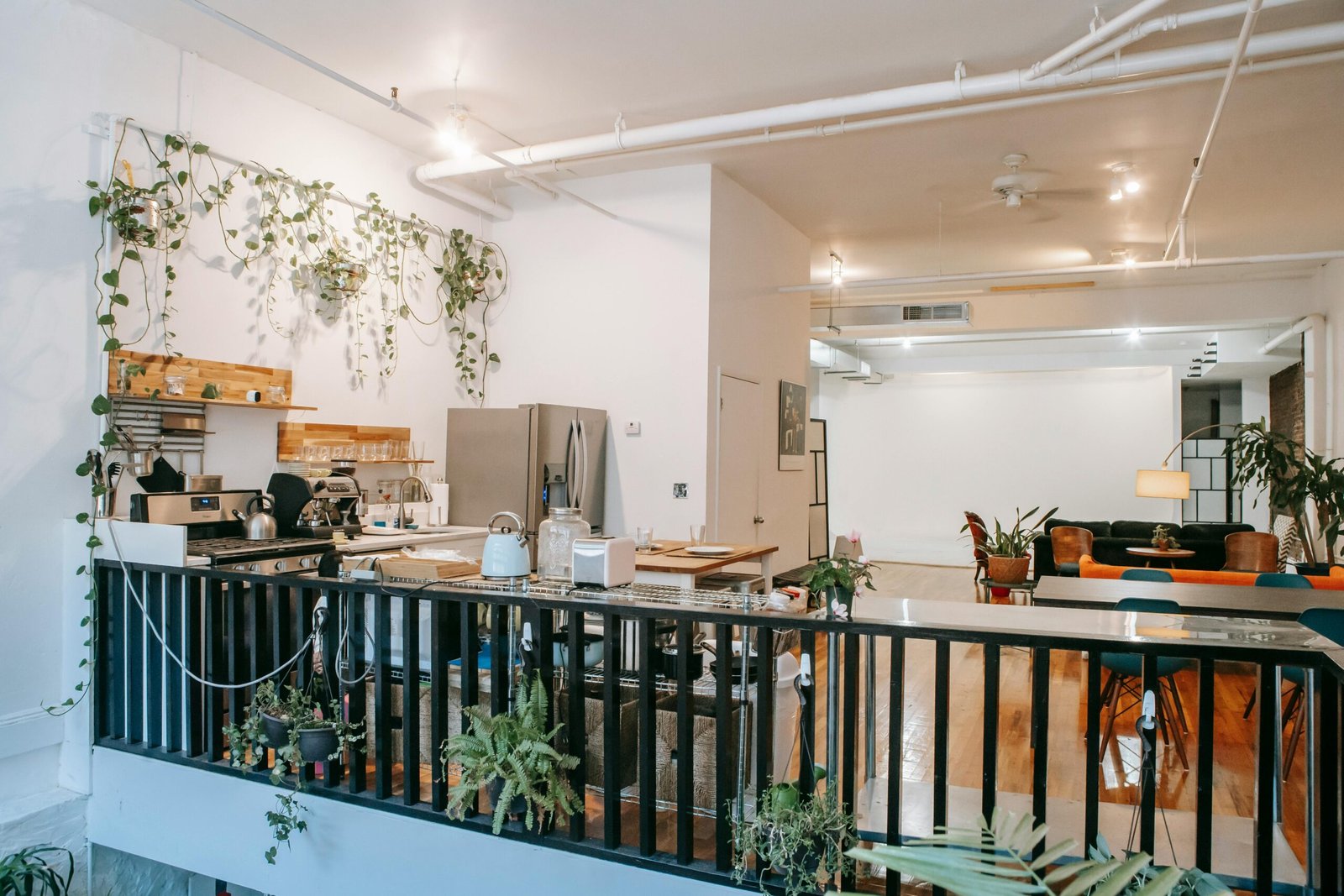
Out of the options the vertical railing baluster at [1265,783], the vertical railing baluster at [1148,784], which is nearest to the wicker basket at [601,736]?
the vertical railing baluster at [1148,784]

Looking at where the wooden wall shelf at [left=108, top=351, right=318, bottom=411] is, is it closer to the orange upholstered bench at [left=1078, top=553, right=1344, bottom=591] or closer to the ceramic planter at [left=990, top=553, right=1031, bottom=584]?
the orange upholstered bench at [left=1078, top=553, right=1344, bottom=591]

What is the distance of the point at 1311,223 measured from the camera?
7988 millimetres

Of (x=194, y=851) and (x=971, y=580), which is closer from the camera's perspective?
(x=194, y=851)

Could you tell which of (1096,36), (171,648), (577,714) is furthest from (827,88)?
(171,648)

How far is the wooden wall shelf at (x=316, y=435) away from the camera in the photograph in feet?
17.2

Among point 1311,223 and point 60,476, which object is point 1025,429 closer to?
point 1311,223

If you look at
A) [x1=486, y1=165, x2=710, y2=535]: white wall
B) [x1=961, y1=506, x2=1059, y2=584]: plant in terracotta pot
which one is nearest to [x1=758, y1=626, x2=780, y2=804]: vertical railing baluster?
[x1=486, y1=165, x2=710, y2=535]: white wall

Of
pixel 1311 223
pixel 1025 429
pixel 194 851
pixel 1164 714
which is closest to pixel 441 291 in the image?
pixel 194 851

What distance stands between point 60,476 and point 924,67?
484cm

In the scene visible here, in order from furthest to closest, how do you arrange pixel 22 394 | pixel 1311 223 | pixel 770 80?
pixel 1311 223, pixel 770 80, pixel 22 394

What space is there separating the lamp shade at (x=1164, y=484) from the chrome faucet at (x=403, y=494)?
681 centimetres

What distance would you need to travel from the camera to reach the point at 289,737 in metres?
3.06

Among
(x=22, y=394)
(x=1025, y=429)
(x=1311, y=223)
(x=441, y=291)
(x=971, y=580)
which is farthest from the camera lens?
(x=1025, y=429)

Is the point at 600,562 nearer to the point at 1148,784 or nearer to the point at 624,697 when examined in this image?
the point at 624,697
